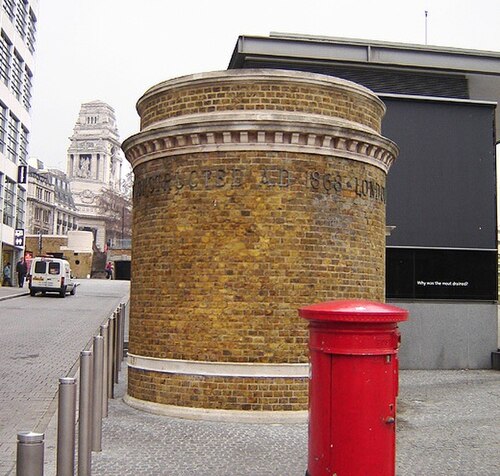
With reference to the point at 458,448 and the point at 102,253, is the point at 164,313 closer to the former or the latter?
the point at 458,448

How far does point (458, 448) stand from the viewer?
7.64m

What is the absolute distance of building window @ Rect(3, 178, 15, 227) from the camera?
40562 mm

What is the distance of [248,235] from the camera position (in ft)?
29.2

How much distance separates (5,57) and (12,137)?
460 centimetres

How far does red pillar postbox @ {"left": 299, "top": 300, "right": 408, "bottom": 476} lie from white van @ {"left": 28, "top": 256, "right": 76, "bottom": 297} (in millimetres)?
30940

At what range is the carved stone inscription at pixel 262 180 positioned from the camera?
353 inches

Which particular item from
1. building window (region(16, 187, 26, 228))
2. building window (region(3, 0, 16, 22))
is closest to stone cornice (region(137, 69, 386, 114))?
building window (region(3, 0, 16, 22))

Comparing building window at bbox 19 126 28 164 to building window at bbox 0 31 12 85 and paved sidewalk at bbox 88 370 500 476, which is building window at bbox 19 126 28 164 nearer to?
building window at bbox 0 31 12 85

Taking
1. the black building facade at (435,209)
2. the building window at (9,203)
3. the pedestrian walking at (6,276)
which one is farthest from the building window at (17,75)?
the black building facade at (435,209)

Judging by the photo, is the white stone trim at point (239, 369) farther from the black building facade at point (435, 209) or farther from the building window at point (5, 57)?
the building window at point (5, 57)

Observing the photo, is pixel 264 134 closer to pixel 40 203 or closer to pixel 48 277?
pixel 48 277

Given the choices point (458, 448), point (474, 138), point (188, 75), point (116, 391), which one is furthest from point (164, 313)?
point (474, 138)

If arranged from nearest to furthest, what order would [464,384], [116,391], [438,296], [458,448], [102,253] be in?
[458,448], [116,391], [464,384], [438,296], [102,253]

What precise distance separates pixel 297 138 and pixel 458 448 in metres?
4.09
